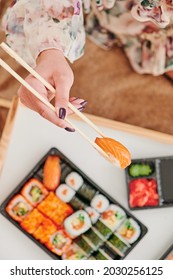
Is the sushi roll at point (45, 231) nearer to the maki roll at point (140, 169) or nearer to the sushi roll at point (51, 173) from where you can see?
the sushi roll at point (51, 173)

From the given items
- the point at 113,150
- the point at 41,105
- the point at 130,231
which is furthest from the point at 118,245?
the point at 41,105

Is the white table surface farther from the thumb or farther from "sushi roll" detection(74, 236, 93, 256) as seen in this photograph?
the thumb

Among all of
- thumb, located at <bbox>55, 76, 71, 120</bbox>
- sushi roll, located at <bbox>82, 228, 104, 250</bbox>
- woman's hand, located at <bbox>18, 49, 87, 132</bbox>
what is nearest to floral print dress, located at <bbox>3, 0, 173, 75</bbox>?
woman's hand, located at <bbox>18, 49, 87, 132</bbox>

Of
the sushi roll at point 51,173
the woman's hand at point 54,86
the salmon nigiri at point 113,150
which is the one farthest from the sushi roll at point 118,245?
the woman's hand at point 54,86

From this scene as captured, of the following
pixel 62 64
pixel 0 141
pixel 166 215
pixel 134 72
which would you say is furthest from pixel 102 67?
pixel 62 64
